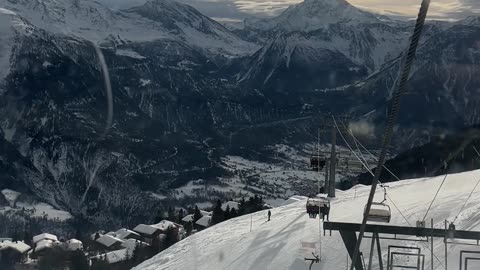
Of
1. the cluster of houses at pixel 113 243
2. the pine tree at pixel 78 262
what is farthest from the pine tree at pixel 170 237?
the pine tree at pixel 78 262

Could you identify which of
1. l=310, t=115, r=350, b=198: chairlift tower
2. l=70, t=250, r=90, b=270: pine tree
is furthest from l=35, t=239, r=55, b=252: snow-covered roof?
l=310, t=115, r=350, b=198: chairlift tower

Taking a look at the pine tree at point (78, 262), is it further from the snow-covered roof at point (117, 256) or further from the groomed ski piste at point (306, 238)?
the groomed ski piste at point (306, 238)

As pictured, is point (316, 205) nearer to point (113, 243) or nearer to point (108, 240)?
point (113, 243)

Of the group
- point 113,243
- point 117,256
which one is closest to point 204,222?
point 117,256

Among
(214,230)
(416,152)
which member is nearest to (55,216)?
(416,152)

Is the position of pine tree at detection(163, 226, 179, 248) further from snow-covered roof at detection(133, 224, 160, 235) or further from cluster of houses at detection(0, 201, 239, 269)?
snow-covered roof at detection(133, 224, 160, 235)

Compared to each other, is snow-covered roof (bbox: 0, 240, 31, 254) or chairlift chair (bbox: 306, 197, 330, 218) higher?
chairlift chair (bbox: 306, 197, 330, 218)
